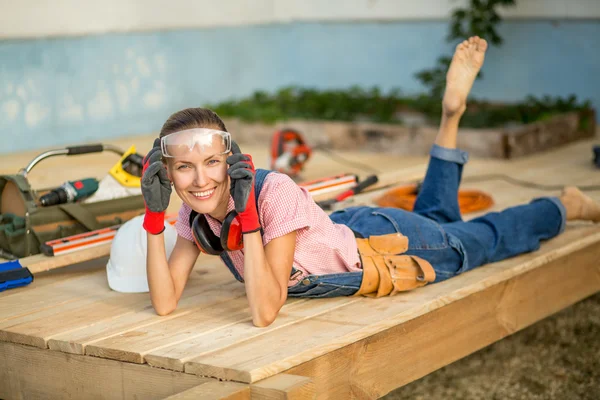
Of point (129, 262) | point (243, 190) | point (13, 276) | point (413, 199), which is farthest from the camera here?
point (413, 199)

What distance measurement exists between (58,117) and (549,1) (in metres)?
3.83

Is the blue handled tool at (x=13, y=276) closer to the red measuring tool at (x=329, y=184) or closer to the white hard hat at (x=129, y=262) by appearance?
the white hard hat at (x=129, y=262)

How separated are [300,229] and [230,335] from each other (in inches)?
15.5

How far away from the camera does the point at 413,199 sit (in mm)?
4102

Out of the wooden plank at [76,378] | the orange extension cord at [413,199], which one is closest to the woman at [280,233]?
the wooden plank at [76,378]

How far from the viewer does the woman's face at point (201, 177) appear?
8.09 ft

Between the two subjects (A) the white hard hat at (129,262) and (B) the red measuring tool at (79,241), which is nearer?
(A) the white hard hat at (129,262)

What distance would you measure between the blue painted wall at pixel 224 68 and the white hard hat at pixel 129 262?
3613 mm

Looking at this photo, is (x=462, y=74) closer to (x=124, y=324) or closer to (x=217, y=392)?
(x=124, y=324)

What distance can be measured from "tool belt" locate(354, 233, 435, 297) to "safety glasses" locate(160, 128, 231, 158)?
2.18 ft

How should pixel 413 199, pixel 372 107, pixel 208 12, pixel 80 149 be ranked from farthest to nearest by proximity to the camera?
pixel 208 12 < pixel 372 107 < pixel 413 199 < pixel 80 149

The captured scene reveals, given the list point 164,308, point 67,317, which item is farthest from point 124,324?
point 67,317

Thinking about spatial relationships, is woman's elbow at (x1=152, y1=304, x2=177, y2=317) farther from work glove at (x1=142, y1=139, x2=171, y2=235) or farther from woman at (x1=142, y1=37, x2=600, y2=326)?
work glove at (x1=142, y1=139, x2=171, y2=235)

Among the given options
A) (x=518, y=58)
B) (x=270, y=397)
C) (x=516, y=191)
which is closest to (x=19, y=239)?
(x=270, y=397)
